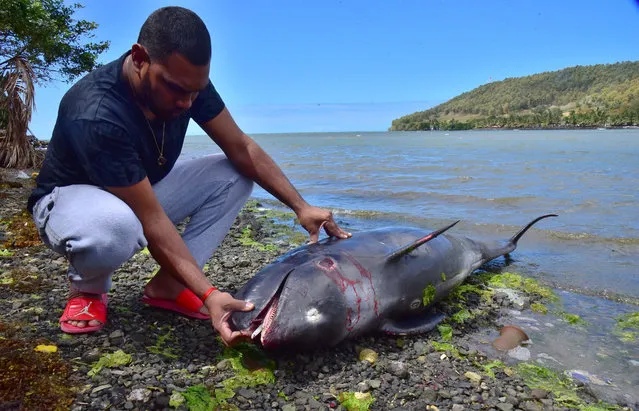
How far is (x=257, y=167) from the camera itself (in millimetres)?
3932

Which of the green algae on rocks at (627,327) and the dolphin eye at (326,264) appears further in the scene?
the green algae on rocks at (627,327)

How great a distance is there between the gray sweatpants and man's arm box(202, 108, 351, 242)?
0.38 ft

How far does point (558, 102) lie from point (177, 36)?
19229 centimetres

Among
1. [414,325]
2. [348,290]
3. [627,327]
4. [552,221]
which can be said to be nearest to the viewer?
[348,290]

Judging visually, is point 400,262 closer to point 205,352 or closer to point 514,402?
point 514,402

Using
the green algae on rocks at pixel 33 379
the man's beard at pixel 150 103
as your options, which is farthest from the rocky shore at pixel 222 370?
the man's beard at pixel 150 103

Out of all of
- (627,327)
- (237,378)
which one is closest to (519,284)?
(627,327)

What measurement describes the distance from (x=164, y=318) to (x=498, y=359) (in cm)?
247

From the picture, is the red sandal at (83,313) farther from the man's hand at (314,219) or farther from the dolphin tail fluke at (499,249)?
the dolphin tail fluke at (499,249)

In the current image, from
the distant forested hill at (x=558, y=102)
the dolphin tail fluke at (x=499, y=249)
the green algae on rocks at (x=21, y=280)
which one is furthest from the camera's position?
the distant forested hill at (x=558, y=102)

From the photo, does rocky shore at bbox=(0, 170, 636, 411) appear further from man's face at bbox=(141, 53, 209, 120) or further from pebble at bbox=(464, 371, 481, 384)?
man's face at bbox=(141, 53, 209, 120)

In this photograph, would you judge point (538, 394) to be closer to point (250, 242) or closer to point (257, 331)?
point (257, 331)

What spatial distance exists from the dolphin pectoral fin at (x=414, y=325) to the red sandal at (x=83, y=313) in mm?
1976

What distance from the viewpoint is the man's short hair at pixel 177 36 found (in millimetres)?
2664
